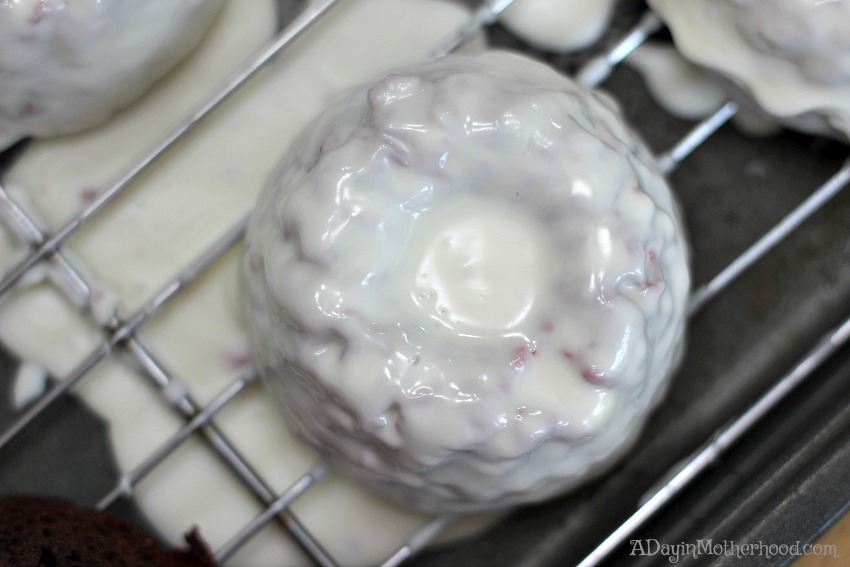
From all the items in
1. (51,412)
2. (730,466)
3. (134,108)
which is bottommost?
(730,466)

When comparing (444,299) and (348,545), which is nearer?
(444,299)

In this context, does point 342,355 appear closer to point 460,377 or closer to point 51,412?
point 460,377

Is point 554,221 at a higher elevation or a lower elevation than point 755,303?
higher

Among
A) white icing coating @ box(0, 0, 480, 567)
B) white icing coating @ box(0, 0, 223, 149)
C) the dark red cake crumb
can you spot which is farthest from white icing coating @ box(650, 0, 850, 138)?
the dark red cake crumb

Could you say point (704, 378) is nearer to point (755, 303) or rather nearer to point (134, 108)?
point (755, 303)

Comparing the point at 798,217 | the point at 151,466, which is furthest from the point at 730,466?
the point at 151,466
